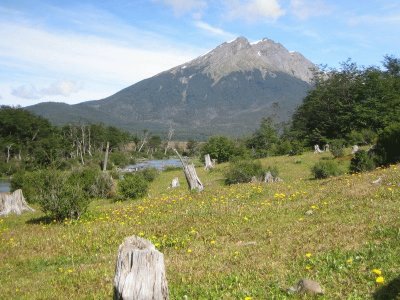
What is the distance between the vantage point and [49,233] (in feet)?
45.0

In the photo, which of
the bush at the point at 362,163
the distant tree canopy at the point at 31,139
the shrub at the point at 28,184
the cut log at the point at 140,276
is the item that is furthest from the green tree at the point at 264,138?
the cut log at the point at 140,276

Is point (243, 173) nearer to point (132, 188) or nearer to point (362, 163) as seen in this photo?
point (362, 163)

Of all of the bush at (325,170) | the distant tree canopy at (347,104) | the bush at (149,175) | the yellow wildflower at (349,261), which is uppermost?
the distant tree canopy at (347,104)

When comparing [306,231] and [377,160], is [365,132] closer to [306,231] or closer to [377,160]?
[377,160]

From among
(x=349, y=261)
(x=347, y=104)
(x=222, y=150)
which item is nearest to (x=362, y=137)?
(x=347, y=104)

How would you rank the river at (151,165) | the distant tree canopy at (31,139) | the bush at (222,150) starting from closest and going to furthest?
1. the bush at (222,150)
2. the river at (151,165)
3. the distant tree canopy at (31,139)

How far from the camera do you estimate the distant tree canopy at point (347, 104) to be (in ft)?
187

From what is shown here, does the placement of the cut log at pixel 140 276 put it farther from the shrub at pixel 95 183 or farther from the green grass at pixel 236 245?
the shrub at pixel 95 183

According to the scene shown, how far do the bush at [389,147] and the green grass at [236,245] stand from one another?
947cm

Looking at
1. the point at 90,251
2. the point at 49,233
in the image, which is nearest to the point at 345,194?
the point at 90,251

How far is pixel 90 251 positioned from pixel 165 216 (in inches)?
130

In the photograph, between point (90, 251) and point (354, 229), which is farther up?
point (354, 229)

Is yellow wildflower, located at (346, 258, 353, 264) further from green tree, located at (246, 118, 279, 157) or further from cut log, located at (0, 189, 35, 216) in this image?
green tree, located at (246, 118, 279, 157)

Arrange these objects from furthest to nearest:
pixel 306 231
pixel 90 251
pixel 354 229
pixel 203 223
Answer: pixel 203 223, pixel 90 251, pixel 306 231, pixel 354 229
